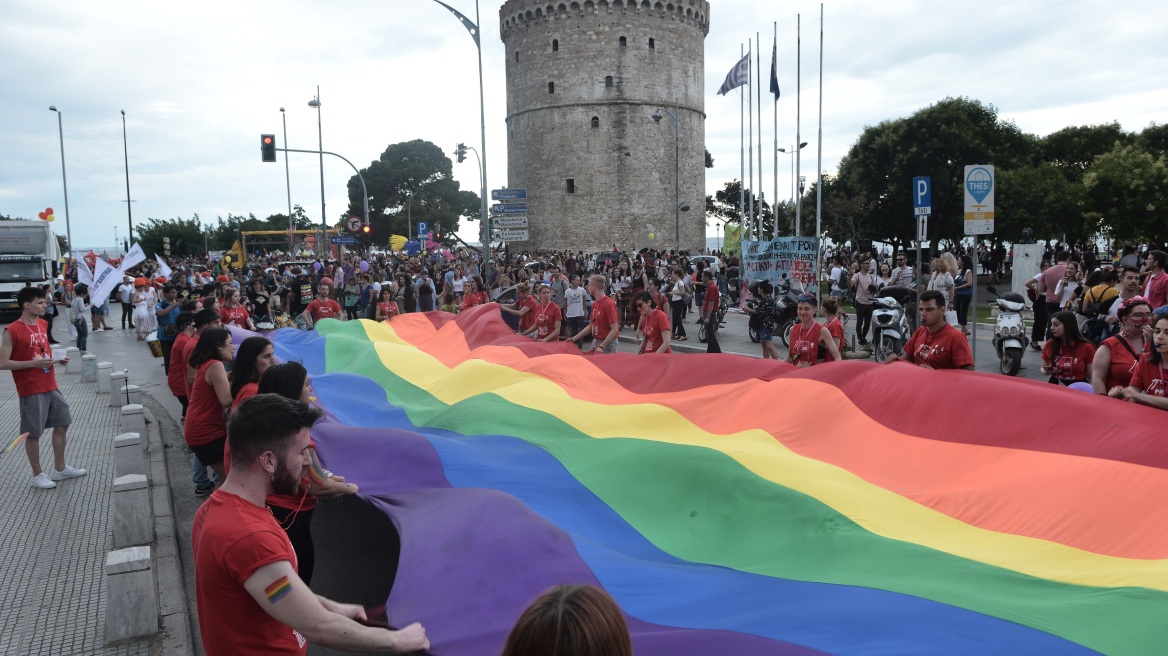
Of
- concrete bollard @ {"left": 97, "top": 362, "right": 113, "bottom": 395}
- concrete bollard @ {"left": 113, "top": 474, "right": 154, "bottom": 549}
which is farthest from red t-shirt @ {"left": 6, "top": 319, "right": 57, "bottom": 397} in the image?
concrete bollard @ {"left": 97, "top": 362, "right": 113, "bottom": 395}

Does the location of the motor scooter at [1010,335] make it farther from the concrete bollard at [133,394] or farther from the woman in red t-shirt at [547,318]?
the concrete bollard at [133,394]

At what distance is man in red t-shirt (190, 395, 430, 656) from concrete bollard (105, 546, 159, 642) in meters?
2.59

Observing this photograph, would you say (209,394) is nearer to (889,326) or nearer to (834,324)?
(834,324)

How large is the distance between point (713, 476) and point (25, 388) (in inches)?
249

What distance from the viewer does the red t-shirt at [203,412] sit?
587 centimetres

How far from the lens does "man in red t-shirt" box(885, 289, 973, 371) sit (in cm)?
659

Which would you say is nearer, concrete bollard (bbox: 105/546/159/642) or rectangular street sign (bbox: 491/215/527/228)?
concrete bollard (bbox: 105/546/159/642)

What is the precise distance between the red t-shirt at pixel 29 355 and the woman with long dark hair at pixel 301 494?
4.46 metres

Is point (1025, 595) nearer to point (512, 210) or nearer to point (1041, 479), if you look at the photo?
point (1041, 479)

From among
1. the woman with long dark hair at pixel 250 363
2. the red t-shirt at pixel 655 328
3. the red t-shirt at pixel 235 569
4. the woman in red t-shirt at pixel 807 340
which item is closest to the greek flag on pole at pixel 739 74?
the red t-shirt at pixel 655 328

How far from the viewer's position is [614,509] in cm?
511

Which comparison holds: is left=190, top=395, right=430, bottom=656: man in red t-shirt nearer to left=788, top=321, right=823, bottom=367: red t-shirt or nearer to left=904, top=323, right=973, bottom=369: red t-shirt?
left=904, top=323, right=973, bottom=369: red t-shirt

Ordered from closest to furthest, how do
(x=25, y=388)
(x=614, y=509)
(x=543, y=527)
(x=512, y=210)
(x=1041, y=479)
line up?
(x=543, y=527) < (x=1041, y=479) < (x=614, y=509) < (x=25, y=388) < (x=512, y=210)

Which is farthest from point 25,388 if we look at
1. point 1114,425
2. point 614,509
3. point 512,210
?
point 512,210
